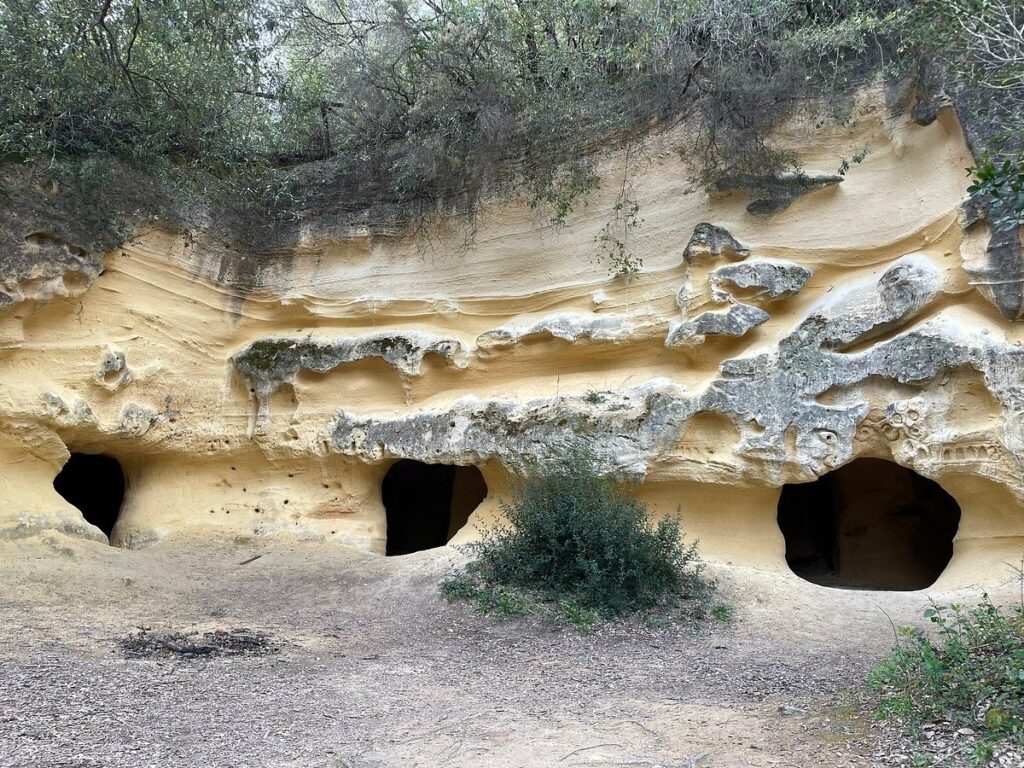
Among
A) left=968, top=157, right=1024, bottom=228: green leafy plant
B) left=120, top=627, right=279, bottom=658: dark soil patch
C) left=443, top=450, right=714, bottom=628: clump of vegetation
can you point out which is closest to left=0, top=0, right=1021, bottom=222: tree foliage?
left=968, top=157, right=1024, bottom=228: green leafy plant

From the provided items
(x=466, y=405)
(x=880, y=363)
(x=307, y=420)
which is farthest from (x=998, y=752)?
(x=307, y=420)

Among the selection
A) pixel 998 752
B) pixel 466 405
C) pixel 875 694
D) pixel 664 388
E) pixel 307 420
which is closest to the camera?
pixel 998 752

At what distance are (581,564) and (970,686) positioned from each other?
3.30 m

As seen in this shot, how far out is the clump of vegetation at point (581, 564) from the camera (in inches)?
262

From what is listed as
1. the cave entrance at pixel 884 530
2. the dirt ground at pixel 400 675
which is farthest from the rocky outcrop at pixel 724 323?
the cave entrance at pixel 884 530

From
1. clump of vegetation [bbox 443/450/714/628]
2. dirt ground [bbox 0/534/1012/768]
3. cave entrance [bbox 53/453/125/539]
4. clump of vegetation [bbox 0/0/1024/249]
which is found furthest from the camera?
cave entrance [bbox 53/453/125/539]

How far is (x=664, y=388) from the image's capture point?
26.6 ft

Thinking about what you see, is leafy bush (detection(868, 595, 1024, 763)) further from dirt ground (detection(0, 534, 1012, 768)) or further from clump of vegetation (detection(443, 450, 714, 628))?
clump of vegetation (detection(443, 450, 714, 628))

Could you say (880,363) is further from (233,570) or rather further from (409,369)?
(233,570)

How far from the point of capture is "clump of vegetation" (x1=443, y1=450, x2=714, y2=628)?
21.8 ft

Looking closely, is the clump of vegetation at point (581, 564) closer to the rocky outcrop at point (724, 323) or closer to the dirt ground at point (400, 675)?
the dirt ground at point (400, 675)

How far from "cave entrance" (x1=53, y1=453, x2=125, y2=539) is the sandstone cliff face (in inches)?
92.4

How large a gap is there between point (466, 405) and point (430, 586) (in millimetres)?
2271

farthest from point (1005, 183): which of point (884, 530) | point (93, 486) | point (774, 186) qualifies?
point (93, 486)
